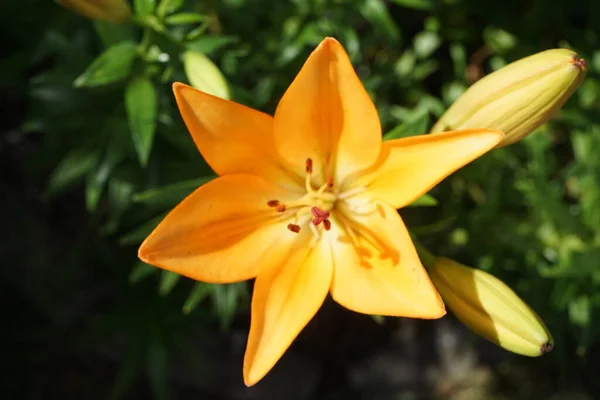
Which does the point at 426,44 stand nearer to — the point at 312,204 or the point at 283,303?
the point at 312,204

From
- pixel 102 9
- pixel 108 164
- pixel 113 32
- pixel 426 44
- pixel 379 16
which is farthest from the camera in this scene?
pixel 426 44

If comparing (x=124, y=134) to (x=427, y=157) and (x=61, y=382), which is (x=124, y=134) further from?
(x=61, y=382)

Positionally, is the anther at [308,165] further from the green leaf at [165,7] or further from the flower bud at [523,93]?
the green leaf at [165,7]

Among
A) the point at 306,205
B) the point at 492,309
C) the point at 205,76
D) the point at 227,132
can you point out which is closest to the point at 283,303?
the point at 306,205

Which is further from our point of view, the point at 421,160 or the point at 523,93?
the point at 523,93

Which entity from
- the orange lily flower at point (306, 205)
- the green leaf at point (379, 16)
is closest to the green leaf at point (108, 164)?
the orange lily flower at point (306, 205)

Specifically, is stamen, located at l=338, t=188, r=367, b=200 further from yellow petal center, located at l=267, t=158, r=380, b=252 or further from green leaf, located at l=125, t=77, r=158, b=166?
green leaf, located at l=125, t=77, r=158, b=166

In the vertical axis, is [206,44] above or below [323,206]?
above
